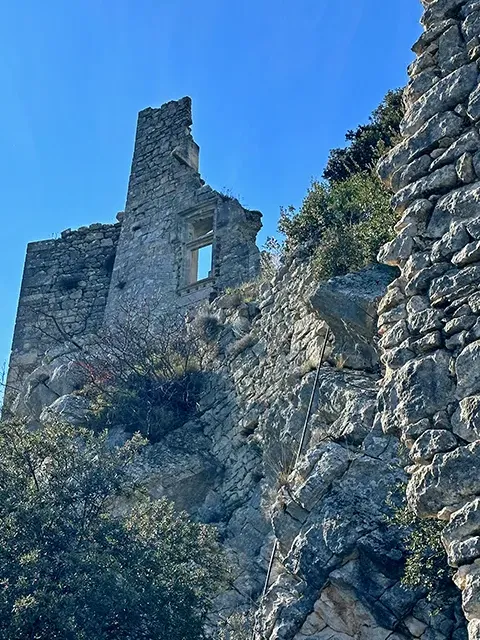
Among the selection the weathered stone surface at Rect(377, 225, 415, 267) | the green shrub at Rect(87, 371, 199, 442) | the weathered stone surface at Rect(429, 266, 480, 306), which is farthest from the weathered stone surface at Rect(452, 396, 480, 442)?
the green shrub at Rect(87, 371, 199, 442)

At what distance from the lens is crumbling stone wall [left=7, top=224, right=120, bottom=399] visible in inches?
623

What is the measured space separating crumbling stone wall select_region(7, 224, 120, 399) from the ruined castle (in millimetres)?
21

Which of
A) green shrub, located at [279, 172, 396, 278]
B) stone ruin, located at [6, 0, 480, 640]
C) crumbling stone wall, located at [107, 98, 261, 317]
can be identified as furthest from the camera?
crumbling stone wall, located at [107, 98, 261, 317]

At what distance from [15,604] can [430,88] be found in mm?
4552

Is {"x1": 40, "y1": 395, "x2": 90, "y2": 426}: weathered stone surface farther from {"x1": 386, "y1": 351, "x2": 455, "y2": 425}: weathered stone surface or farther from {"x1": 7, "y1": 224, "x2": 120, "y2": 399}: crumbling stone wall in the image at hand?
{"x1": 386, "y1": 351, "x2": 455, "y2": 425}: weathered stone surface

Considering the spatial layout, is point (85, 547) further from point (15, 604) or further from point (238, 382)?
point (238, 382)

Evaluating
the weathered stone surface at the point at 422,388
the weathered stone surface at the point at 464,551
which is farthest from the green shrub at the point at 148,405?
the weathered stone surface at the point at 464,551

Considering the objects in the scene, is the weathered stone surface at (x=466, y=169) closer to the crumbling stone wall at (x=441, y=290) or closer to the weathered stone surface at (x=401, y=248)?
the crumbling stone wall at (x=441, y=290)

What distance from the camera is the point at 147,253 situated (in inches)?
606

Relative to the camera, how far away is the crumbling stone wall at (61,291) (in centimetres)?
1583

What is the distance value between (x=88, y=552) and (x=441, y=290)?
3843mm

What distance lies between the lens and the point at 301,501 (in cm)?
619

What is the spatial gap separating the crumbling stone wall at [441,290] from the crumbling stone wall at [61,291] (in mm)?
11488

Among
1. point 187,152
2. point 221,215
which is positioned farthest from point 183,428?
point 187,152
